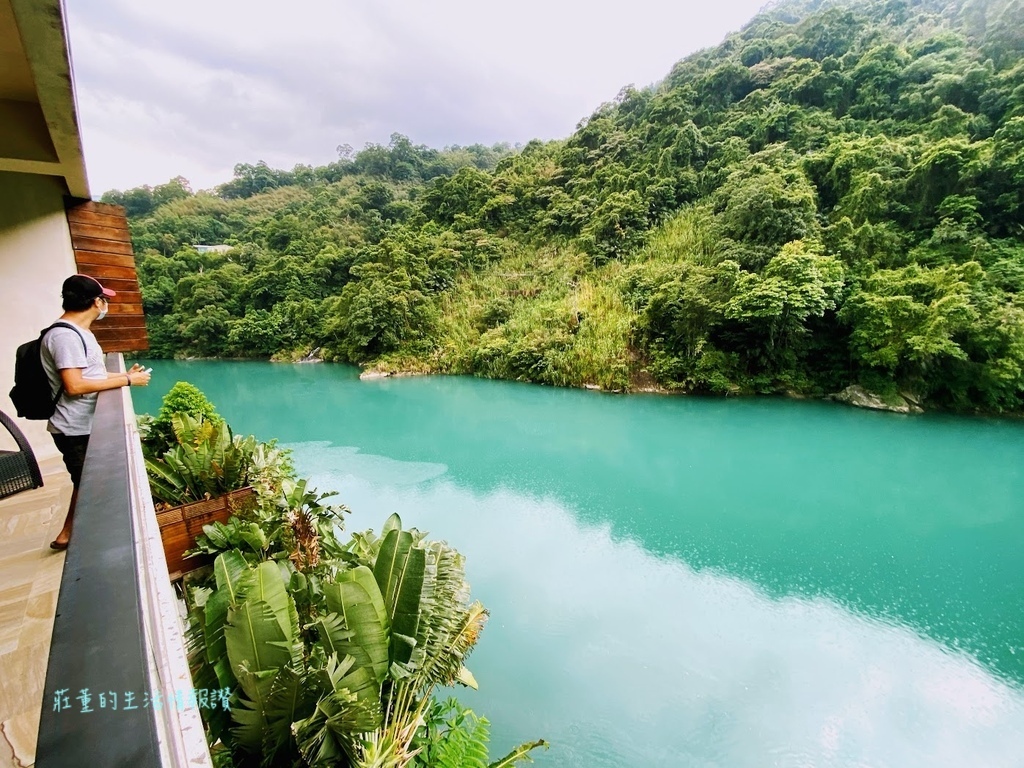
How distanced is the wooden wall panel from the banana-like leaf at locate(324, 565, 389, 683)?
2121mm

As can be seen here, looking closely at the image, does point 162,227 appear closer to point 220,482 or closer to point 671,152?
point 671,152

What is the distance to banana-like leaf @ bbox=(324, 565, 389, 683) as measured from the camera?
5.30ft

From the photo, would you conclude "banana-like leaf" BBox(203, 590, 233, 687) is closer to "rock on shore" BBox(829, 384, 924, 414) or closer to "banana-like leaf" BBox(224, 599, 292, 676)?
"banana-like leaf" BBox(224, 599, 292, 676)

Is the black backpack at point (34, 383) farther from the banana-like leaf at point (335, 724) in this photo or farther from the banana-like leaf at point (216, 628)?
the banana-like leaf at point (335, 724)

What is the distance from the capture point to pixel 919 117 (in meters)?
12.4

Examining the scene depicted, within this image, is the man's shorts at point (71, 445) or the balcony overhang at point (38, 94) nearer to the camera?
the balcony overhang at point (38, 94)

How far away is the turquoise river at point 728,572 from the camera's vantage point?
2.76 metres

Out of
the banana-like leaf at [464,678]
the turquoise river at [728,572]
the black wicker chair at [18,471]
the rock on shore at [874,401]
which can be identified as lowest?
the turquoise river at [728,572]

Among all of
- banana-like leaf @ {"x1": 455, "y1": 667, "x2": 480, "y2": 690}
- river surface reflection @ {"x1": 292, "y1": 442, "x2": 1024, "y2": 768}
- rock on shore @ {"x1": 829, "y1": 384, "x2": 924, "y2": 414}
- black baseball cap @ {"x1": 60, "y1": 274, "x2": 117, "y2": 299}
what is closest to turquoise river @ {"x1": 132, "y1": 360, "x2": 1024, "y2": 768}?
Result: river surface reflection @ {"x1": 292, "y1": 442, "x2": 1024, "y2": 768}

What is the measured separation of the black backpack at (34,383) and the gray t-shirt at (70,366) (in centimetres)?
2

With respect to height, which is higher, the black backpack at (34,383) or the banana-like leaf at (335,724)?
the black backpack at (34,383)

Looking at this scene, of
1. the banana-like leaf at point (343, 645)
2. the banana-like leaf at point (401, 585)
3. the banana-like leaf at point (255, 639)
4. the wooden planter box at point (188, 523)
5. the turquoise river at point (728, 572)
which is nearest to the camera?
the banana-like leaf at point (255, 639)

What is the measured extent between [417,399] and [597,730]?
9.25 metres

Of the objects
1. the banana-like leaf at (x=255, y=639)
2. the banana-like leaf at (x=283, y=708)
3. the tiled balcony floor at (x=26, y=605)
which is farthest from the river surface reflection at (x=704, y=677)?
the tiled balcony floor at (x=26, y=605)
